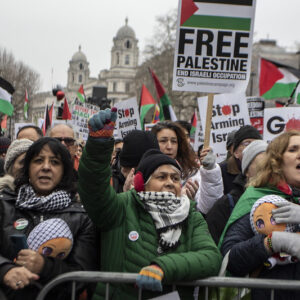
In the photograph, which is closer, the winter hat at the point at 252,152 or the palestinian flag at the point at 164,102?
the winter hat at the point at 252,152

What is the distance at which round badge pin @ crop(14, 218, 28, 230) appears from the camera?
291cm

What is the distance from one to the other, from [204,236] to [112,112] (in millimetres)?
900

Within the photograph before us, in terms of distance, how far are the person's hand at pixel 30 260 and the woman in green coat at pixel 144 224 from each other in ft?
1.17

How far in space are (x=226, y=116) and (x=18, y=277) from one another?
5031 millimetres

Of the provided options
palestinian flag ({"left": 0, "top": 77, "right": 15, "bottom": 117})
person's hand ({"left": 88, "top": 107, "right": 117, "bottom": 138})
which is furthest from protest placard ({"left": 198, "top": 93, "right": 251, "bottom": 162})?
person's hand ({"left": 88, "top": 107, "right": 117, "bottom": 138})

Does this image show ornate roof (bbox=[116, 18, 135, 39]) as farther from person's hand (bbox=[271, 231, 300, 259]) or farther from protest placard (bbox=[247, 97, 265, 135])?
person's hand (bbox=[271, 231, 300, 259])

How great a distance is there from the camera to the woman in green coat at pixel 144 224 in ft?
8.64

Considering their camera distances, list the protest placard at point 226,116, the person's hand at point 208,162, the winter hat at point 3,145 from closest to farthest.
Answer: the person's hand at point 208,162 → the protest placard at point 226,116 → the winter hat at point 3,145

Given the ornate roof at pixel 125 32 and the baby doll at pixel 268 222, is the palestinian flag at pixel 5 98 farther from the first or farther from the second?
the ornate roof at pixel 125 32

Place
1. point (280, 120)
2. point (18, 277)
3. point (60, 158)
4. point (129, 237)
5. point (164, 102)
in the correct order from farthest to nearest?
point (164, 102), point (280, 120), point (60, 158), point (129, 237), point (18, 277)

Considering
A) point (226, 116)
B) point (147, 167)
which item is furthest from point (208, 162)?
point (226, 116)

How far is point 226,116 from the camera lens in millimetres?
7191

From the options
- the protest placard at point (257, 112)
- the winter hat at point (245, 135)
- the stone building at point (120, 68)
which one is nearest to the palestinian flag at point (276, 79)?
the protest placard at point (257, 112)

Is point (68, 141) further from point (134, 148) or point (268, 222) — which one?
point (268, 222)
